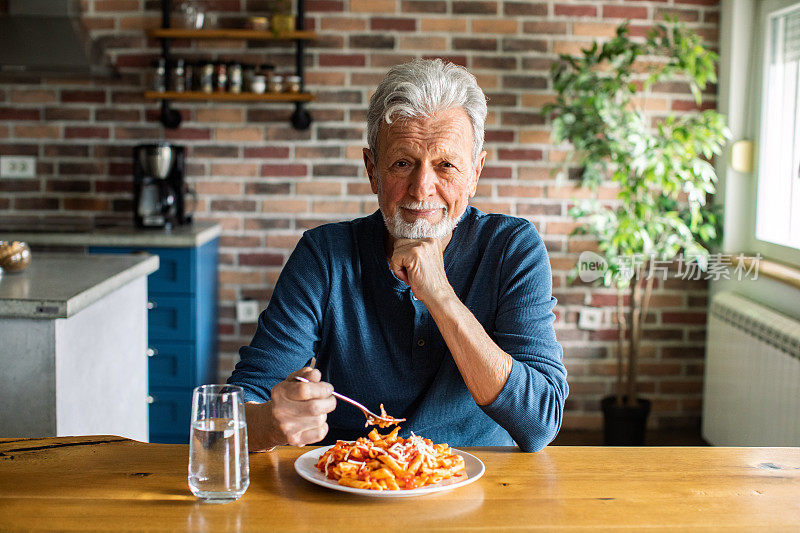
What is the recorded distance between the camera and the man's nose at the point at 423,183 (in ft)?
4.94

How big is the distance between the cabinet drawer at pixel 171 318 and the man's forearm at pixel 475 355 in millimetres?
2077

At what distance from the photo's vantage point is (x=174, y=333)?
323cm

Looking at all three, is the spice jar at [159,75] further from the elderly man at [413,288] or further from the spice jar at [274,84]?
the elderly man at [413,288]

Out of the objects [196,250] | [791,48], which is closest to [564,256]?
[791,48]

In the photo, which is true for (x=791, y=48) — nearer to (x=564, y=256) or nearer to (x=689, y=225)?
(x=689, y=225)

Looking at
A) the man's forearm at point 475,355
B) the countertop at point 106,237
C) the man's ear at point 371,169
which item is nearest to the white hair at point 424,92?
the man's ear at point 371,169

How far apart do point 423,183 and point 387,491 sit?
2.14 ft

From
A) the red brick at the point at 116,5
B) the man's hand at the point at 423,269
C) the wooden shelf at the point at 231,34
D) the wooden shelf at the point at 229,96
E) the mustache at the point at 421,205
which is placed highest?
the red brick at the point at 116,5

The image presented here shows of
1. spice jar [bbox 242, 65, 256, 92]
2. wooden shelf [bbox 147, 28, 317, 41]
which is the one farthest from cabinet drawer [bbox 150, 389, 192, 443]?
wooden shelf [bbox 147, 28, 317, 41]

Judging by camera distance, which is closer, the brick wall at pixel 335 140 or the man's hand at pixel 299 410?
the man's hand at pixel 299 410

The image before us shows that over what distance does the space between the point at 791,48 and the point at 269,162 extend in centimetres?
212

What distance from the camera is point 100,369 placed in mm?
2188

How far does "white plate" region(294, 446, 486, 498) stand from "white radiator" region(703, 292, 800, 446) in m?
1.89

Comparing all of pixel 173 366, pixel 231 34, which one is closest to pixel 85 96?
pixel 231 34
